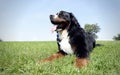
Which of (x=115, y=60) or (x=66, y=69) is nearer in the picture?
(x=66, y=69)

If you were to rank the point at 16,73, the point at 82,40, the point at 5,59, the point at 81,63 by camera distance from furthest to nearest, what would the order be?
1. the point at 82,40
2. the point at 5,59
3. the point at 81,63
4. the point at 16,73

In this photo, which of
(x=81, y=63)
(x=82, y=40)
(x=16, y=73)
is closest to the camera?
(x=16, y=73)

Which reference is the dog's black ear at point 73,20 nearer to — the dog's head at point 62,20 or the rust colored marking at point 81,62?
the dog's head at point 62,20

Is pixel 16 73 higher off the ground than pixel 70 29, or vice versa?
pixel 70 29

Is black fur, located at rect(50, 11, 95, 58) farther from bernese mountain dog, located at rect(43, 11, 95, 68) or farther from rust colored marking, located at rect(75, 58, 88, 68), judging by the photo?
rust colored marking, located at rect(75, 58, 88, 68)

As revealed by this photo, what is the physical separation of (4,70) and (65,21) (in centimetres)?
107

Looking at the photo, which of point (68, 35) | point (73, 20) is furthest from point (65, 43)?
point (73, 20)

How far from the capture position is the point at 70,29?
4133 mm

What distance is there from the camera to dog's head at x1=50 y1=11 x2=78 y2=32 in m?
4.02

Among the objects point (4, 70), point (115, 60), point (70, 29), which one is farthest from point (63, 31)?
point (4, 70)

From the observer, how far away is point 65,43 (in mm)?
4234

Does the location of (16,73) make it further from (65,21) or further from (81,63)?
(65,21)

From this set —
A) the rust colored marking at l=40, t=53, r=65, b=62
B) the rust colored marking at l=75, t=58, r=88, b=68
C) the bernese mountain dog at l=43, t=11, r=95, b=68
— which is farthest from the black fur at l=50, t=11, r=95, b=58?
the rust colored marking at l=75, t=58, r=88, b=68

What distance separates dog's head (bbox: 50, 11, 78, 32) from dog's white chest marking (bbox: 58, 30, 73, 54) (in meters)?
0.09
